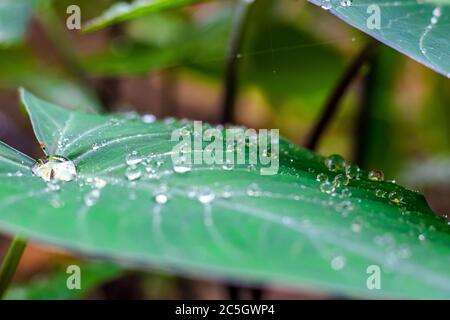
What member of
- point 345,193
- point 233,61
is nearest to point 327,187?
point 345,193

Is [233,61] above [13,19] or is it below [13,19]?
below

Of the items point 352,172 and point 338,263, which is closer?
point 338,263

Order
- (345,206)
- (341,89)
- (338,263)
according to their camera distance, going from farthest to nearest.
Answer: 1. (341,89)
2. (345,206)
3. (338,263)

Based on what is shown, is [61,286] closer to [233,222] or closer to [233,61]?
[233,61]

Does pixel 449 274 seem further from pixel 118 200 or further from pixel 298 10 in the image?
pixel 298 10

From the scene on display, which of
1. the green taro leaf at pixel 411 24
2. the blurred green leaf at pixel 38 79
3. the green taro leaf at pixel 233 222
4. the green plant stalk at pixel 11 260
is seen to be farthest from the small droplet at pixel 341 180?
the blurred green leaf at pixel 38 79

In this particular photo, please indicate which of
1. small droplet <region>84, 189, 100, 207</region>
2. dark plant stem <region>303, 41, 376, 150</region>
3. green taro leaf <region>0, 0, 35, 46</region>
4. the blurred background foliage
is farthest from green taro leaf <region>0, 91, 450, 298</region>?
green taro leaf <region>0, 0, 35, 46</region>

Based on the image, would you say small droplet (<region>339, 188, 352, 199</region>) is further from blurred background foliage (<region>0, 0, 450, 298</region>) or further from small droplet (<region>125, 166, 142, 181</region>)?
blurred background foliage (<region>0, 0, 450, 298</region>)
